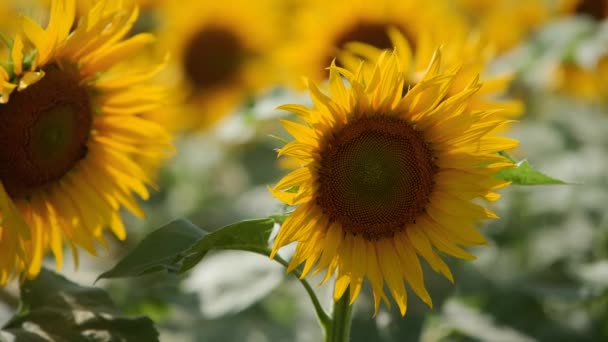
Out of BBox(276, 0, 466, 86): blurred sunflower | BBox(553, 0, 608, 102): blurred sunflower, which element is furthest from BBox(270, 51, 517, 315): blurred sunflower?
BBox(553, 0, 608, 102): blurred sunflower

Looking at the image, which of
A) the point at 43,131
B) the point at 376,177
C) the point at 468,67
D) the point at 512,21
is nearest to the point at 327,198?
the point at 376,177

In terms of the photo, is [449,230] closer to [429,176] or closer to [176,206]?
[429,176]

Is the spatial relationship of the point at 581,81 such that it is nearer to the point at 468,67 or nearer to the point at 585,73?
the point at 585,73

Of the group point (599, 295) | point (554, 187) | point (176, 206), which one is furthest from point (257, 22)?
point (599, 295)

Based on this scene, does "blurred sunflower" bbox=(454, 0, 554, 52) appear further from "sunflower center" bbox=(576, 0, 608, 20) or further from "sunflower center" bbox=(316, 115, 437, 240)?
"sunflower center" bbox=(316, 115, 437, 240)

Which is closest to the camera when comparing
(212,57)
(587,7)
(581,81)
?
(587,7)

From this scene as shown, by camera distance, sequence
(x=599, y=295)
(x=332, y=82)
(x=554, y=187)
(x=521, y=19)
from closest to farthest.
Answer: (x=332, y=82) < (x=599, y=295) < (x=554, y=187) < (x=521, y=19)
